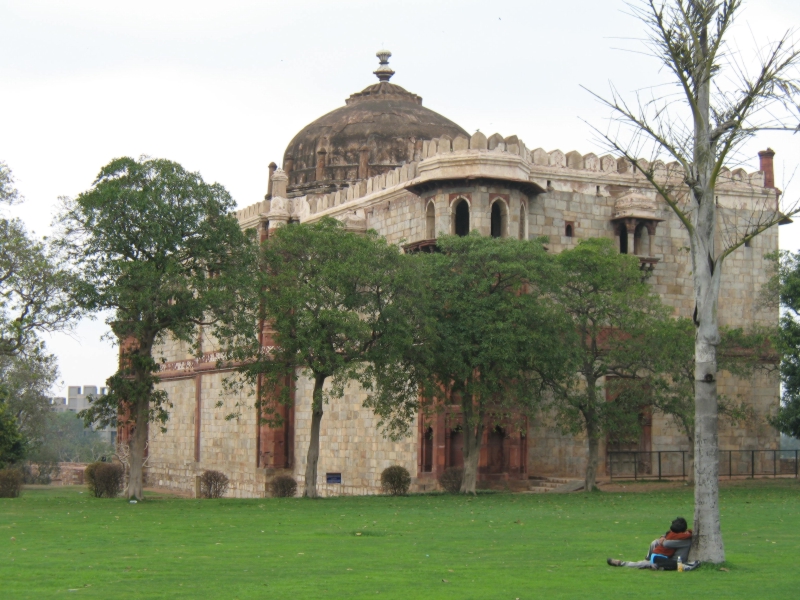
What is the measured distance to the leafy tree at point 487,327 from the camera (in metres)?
29.9

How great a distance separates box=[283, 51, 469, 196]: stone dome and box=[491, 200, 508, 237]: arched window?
9.49 metres

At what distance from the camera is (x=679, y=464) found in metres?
38.1

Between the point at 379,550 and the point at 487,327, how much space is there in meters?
13.5

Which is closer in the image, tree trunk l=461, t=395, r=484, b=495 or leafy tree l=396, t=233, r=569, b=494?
leafy tree l=396, t=233, r=569, b=494

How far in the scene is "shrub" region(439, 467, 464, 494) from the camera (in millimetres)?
33688

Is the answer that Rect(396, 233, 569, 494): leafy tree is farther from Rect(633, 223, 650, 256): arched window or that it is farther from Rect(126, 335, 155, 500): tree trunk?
Rect(633, 223, 650, 256): arched window

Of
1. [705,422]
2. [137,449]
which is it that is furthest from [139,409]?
[705,422]

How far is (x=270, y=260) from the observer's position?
30812 mm

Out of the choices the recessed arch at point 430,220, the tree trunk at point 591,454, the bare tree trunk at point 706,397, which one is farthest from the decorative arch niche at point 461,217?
the bare tree trunk at point 706,397

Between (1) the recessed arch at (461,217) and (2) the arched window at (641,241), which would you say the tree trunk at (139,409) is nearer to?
(1) the recessed arch at (461,217)

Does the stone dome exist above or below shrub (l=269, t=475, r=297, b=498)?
above

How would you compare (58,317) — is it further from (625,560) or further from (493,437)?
(625,560)

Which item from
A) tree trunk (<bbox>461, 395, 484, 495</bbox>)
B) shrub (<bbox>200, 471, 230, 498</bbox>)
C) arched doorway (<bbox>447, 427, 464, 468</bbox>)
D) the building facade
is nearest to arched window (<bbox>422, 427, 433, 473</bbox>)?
the building facade

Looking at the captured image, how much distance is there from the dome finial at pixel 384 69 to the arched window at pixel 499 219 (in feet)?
56.5
